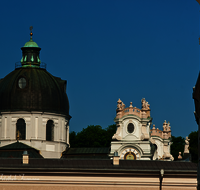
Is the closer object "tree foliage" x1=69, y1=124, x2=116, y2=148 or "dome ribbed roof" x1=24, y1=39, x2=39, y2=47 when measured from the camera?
"dome ribbed roof" x1=24, y1=39, x2=39, y2=47

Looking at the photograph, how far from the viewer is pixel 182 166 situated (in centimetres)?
4094

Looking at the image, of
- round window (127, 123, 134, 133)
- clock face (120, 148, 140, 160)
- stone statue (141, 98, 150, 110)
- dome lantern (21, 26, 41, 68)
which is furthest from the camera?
dome lantern (21, 26, 41, 68)

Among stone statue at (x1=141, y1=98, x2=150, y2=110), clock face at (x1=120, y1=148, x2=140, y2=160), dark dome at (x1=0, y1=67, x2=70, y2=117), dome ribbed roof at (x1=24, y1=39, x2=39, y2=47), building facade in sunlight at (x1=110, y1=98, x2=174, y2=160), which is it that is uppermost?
dome ribbed roof at (x1=24, y1=39, x2=39, y2=47)

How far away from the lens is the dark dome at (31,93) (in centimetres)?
7406

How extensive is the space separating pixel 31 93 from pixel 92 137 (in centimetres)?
2358

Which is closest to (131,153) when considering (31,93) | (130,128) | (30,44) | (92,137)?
(130,128)

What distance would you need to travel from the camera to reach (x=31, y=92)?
246 ft

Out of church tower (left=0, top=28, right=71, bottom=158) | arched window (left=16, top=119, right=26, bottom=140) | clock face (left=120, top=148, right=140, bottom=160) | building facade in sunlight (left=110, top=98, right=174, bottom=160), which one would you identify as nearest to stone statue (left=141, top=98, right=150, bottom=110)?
building facade in sunlight (left=110, top=98, right=174, bottom=160)

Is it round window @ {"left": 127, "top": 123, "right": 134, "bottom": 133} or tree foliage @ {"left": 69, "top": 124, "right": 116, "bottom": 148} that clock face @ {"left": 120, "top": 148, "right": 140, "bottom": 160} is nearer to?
round window @ {"left": 127, "top": 123, "right": 134, "bottom": 133}

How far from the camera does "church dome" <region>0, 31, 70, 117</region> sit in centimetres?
7406

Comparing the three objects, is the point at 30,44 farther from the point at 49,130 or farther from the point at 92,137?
the point at 92,137

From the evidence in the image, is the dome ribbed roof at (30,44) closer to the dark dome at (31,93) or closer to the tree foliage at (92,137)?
the dark dome at (31,93)

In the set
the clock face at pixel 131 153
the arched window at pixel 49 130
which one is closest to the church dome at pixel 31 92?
the arched window at pixel 49 130

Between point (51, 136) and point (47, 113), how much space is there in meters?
2.85
